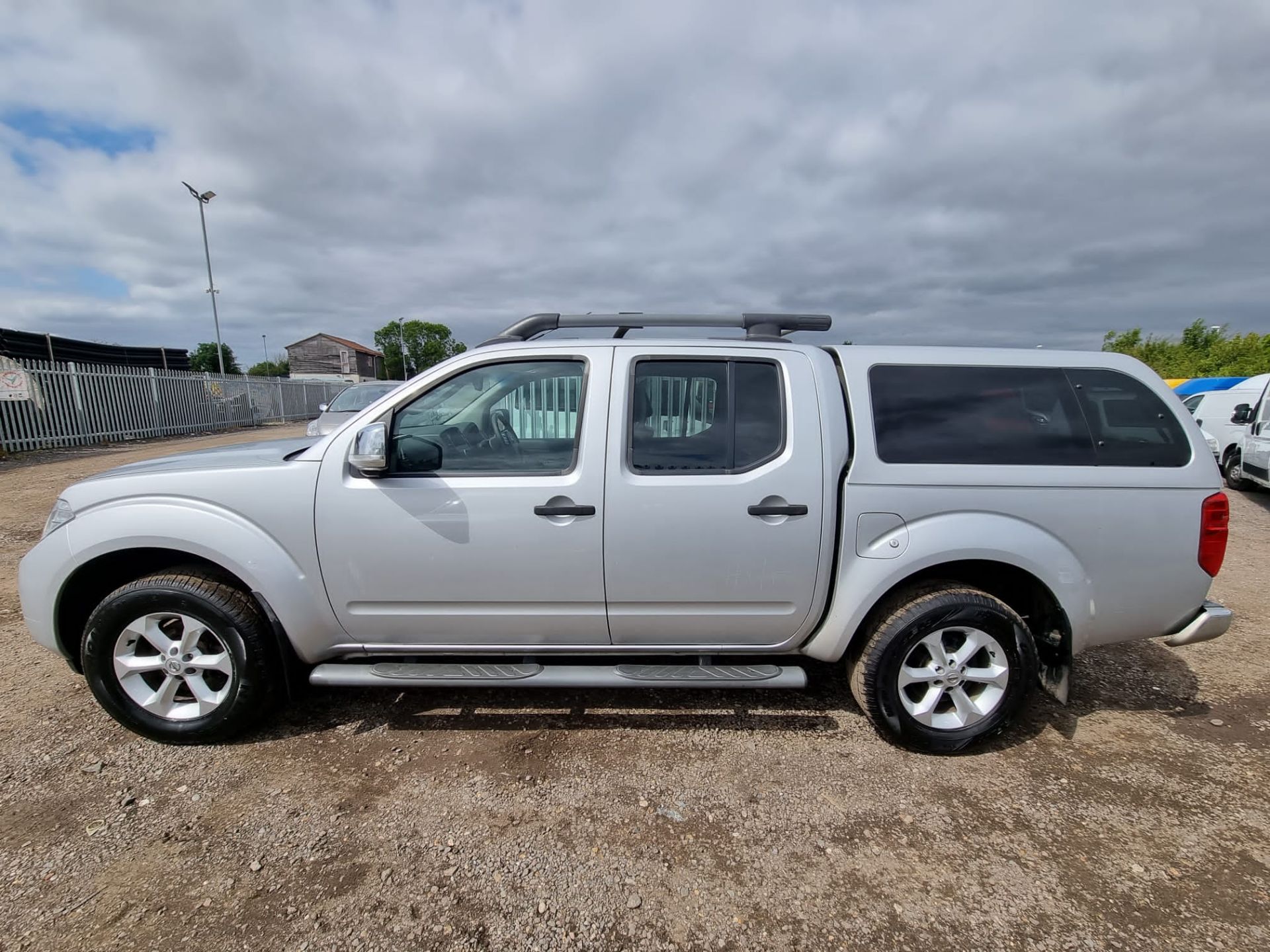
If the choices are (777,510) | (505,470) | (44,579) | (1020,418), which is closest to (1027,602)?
(1020,418)

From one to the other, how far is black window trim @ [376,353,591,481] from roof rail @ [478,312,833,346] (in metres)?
0.32

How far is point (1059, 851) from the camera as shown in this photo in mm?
2137

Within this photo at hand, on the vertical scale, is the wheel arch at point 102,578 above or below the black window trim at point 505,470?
below

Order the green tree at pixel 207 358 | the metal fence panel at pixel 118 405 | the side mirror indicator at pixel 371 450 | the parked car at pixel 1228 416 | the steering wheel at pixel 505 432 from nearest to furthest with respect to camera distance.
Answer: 1. the side mirror indicator at pixel 371 450
2. the steering wheel at pixel 505 432
3. the parked car at pixel 1228 416
4. the metal fence panel at pixel 118 405
5. the green tree at pixel 207 358

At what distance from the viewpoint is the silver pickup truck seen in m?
2.52

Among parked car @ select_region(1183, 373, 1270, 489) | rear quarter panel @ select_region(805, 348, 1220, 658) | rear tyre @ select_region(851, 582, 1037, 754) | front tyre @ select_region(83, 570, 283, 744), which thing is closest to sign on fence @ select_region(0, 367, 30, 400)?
front tyre @ select_region(83, 570, 283, 744)

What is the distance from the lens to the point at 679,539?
2.51m

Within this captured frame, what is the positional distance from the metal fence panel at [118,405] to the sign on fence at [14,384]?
27 cm

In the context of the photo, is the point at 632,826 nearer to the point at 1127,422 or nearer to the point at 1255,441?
the point at 1127,422

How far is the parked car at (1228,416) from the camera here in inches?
361

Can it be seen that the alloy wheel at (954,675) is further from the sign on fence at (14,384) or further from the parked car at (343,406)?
the sign on fence at (14,384)

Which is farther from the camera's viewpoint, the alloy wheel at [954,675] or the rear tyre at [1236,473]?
the rear tyre at [1236,473]

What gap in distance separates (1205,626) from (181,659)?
4612 mm

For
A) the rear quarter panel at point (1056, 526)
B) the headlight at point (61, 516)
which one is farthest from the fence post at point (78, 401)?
the rear quarter panel at point (1056, 526)
